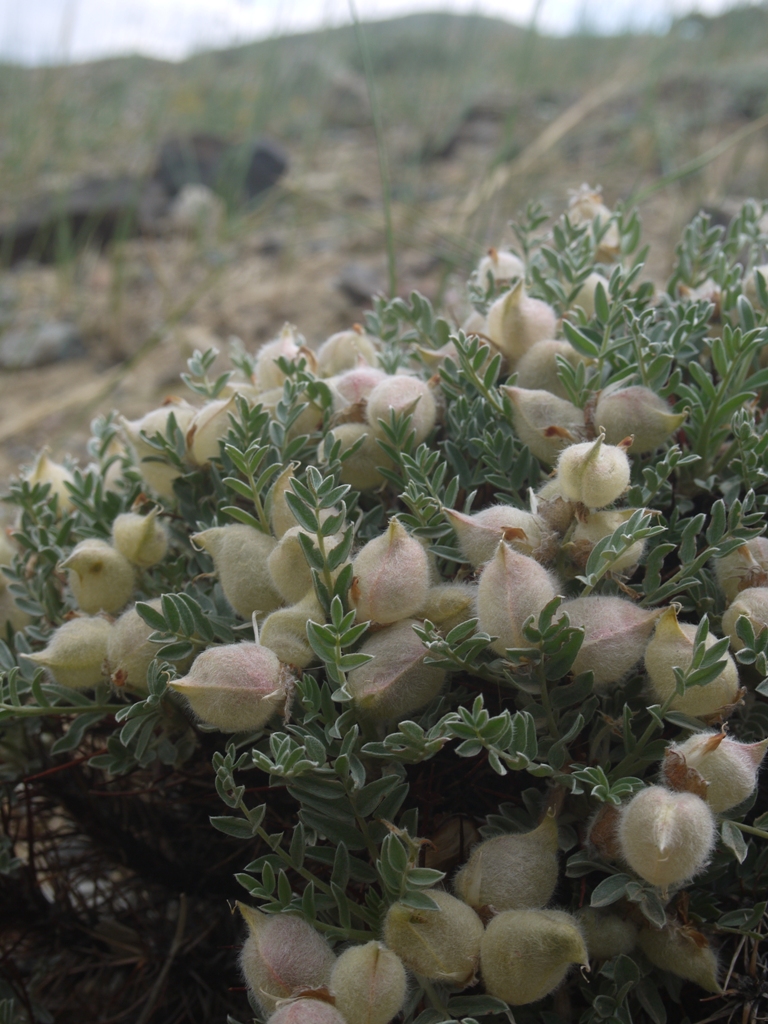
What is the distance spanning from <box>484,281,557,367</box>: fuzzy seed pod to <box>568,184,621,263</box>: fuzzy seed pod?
280 millimetres

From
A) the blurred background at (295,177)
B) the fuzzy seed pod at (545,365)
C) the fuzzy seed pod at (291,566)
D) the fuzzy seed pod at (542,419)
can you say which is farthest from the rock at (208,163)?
the fuzzy seed pod at (291,566)

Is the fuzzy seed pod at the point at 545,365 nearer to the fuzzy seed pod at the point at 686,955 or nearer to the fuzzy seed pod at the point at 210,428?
the fuzzy seed pod at the point at 210,428

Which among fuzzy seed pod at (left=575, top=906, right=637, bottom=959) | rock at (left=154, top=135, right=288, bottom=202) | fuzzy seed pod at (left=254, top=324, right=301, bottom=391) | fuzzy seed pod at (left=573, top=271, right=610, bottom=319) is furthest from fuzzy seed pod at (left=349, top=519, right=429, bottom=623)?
rock at (left=154, top=135, right=288, bottom=202)

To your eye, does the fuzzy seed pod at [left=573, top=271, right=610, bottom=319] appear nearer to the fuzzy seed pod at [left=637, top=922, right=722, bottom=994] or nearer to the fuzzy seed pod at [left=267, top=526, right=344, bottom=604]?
the fuzzy seed pod at [left=267, top=526, right=344, bottom=604]

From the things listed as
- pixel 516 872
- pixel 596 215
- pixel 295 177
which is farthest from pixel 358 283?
pixel 516 872

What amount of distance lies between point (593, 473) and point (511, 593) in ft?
0.49

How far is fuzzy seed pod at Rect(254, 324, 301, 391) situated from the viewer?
1.17m

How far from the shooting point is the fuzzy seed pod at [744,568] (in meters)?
0.86

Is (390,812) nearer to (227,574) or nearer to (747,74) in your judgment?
(227,574)

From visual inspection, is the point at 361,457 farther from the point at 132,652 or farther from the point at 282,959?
the point at 282,959

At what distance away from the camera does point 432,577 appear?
0.88 metres

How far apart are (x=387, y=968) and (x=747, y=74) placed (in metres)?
6.20

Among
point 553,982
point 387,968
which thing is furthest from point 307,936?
point 553,982

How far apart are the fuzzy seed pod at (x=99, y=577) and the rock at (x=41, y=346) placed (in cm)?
318
